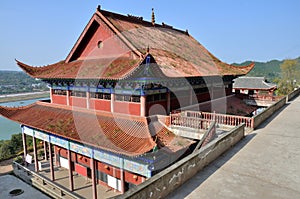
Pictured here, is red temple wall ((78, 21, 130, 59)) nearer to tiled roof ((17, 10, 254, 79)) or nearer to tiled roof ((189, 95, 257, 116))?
tiled roof ((17, 10, 254, 79))

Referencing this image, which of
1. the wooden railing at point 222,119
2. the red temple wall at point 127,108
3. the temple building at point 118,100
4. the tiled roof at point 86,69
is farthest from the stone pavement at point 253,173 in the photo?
the tiled roof at point 86,69

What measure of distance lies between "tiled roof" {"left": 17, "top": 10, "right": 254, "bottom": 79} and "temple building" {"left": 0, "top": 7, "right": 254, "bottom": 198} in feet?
0.21

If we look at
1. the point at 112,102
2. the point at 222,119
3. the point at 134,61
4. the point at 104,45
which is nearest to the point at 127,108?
the point at 112,102

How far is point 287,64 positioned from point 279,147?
56072 mm

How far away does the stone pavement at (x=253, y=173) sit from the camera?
5.26 m

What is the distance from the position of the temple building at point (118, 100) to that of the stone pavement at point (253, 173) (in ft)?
7.58

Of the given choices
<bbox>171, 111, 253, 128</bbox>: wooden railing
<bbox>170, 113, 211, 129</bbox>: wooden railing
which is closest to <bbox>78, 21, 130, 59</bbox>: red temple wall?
<bbox>170, 113, 211, 129</bbox>: wooden railing

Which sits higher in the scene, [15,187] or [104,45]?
[104,45]

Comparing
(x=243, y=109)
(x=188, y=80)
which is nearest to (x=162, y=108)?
(x=188, y=80)

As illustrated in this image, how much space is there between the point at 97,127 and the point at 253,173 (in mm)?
6875

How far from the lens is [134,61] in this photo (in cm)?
1051

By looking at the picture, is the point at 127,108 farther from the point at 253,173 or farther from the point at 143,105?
the point at 253,173

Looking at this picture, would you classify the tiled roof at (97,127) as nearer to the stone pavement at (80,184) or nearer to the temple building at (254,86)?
the stone pavement at (80,184)

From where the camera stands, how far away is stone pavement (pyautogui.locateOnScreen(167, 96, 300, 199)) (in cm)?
526
